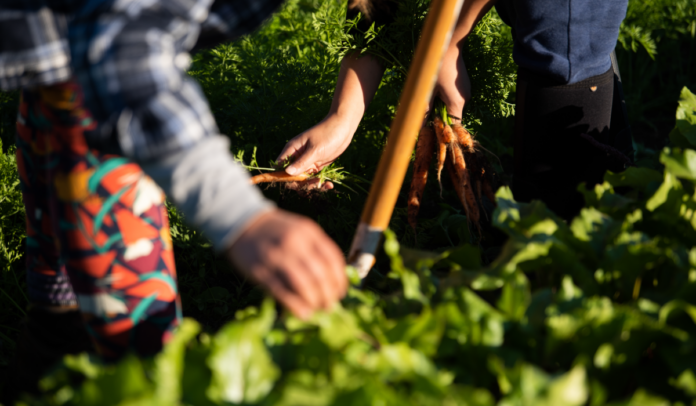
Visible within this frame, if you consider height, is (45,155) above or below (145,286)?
above

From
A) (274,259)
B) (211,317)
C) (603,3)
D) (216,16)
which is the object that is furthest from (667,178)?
(211,317)

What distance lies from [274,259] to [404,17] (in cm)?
156

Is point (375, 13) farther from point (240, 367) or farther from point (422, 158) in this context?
point (240, 367)

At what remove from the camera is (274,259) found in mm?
797

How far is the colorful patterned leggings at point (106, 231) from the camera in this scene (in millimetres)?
1044

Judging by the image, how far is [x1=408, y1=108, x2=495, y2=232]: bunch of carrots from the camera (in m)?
2.05

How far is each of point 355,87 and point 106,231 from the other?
115 centimetres

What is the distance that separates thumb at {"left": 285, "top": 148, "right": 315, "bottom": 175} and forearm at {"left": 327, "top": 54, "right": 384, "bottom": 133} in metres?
0.17

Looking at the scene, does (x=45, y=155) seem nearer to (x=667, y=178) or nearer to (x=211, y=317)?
(x=211, y=317)

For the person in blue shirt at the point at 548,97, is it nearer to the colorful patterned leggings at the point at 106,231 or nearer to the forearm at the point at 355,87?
the forearm at the point at 355,87

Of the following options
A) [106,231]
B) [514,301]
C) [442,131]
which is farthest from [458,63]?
[106,231]

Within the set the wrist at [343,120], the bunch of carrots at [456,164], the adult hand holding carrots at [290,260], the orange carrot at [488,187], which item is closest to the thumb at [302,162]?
the wrist at [343,120]

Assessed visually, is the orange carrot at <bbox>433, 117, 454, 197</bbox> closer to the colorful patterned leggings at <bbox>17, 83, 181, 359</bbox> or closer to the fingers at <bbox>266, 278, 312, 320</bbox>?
the colorful patterned leggings at <bbox>17, 83, 181, 359</bbox>

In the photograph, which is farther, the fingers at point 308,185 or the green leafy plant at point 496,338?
the fingers at point 308,185
